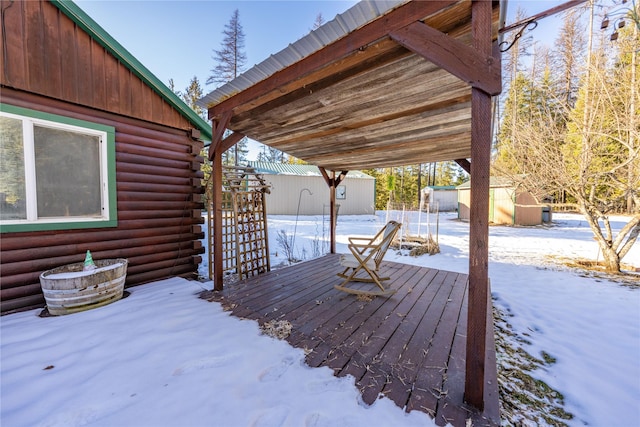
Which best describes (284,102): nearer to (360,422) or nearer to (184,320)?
(184,320)

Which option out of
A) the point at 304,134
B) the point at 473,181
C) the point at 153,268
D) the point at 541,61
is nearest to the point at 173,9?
the point at 304,134

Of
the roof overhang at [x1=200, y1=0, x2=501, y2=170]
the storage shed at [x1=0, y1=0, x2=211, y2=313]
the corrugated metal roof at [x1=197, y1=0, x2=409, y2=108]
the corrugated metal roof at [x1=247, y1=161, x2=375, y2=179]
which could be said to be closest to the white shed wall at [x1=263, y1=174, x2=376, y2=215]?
the corrugated metal roof at [x1=247, y1=161, x2=375, y2=179]

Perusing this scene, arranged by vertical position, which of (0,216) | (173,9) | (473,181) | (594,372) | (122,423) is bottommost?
(594,372)

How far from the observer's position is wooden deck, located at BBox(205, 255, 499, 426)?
62.6 inches

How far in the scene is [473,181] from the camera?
144 centimetres

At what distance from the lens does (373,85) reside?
2.24 metres

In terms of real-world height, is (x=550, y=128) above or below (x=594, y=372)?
above

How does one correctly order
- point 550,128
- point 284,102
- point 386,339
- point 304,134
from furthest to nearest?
1. point 550,128
2. point 304,134
3. point 284,102
4. point 386,339

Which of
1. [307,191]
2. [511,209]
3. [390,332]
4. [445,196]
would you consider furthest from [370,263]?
[445,196]

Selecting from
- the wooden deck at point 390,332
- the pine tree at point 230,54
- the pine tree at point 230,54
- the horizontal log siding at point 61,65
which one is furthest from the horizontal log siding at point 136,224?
the pine tree at point 230,54

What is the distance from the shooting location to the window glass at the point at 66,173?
280cm

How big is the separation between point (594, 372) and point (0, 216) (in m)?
5.81

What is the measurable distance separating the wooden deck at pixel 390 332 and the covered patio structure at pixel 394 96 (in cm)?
14

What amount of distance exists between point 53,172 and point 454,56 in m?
4.22
